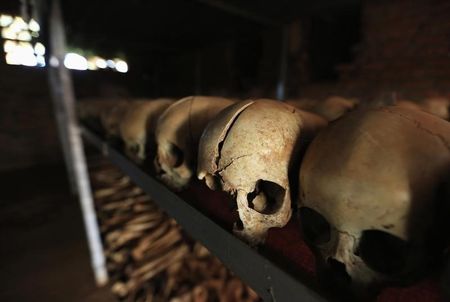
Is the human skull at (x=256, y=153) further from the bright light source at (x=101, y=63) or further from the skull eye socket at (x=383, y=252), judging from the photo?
the bright light source at (x=101, y=63)

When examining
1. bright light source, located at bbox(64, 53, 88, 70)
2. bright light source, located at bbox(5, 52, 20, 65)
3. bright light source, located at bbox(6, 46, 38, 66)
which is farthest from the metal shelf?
bright light source, located at bbox(64, 53, 88, 70)

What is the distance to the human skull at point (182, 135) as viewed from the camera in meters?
0.63

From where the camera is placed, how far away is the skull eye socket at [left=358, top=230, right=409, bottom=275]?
0.32 metres

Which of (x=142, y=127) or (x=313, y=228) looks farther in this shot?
(x=142, y=127)

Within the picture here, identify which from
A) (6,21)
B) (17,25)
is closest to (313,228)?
(6,21)

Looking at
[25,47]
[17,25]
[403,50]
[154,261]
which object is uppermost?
[17,25]

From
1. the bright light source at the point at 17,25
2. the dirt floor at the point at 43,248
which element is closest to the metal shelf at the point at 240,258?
the dirt floor at the point at 43,248

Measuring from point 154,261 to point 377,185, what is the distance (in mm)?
1529

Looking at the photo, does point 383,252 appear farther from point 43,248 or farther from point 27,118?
point 27,118

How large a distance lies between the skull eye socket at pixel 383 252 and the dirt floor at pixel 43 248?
58.7 inches

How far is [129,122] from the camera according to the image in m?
0.91

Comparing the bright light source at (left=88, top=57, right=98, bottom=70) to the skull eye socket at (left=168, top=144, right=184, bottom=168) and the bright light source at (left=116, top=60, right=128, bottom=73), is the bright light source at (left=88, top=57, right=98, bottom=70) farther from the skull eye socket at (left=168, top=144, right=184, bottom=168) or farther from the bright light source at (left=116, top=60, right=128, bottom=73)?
the skull eye socket at (left=168, top=144, right=184, bottom=168)

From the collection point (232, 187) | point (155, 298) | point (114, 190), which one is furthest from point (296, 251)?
point (114, 190)

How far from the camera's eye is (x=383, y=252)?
0.38 meters
